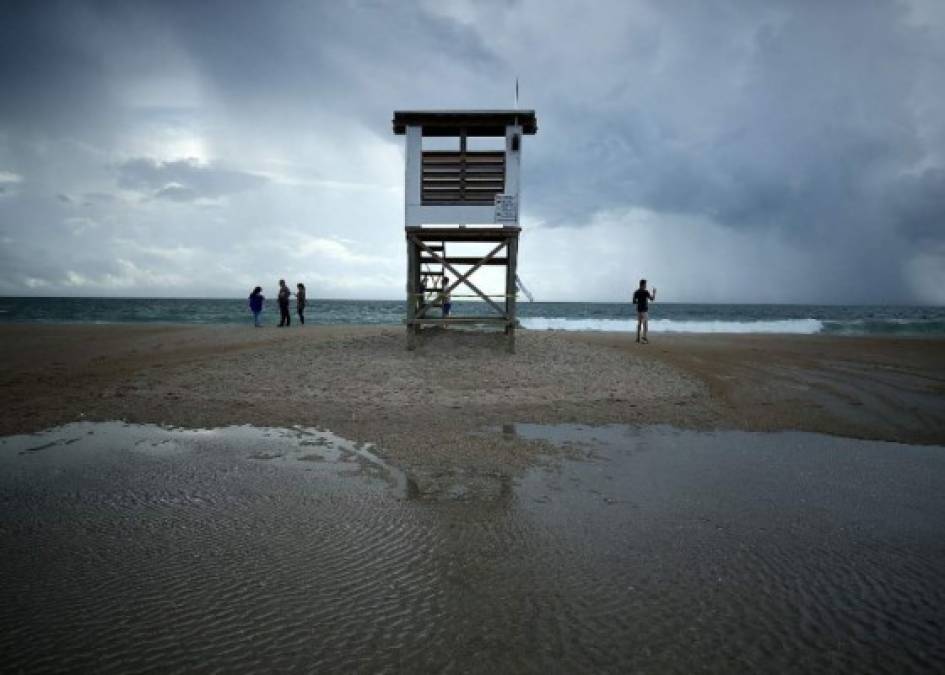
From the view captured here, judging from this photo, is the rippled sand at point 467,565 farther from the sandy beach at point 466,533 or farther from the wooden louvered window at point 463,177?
the wooden louvered window at point 463,177

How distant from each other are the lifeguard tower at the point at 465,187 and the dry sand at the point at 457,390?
2660 millimetres

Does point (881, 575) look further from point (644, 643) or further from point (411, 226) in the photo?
point (411, 226)

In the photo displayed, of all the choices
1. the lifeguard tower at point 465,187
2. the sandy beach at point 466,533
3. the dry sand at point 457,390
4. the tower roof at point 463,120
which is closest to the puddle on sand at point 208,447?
the sandy beach at point 466,533

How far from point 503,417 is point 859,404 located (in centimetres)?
753

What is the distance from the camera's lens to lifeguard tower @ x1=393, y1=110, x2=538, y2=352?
14195 millimetres

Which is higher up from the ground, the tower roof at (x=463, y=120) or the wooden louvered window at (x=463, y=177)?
the tower roof at (x=463, y=120)

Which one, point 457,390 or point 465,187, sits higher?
point 465,187

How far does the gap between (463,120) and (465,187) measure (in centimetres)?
198

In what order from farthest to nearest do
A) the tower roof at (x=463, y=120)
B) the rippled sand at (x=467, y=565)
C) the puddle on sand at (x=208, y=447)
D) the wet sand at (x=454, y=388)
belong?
the tower roof at (x=463, y=120) < the wet sand at (x=454, y=388) < the puddle on sand at (x=208, y=447) < the rippled sand at (x=467, y=565)

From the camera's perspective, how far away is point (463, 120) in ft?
46.8

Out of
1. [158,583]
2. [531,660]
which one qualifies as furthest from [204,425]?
[531,660]

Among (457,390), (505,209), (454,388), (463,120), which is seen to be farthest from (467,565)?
(463,120)

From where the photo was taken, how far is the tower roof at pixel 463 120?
46.1ft

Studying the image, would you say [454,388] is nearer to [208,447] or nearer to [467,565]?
[208,447]
